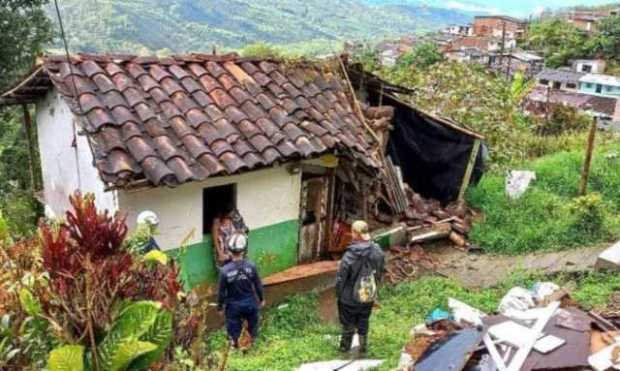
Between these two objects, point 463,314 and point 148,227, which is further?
point 463,314

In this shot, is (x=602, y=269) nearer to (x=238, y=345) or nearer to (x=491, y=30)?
(x=238, y=345)

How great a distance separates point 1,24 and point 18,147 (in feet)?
10.0

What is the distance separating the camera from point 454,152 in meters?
13.0

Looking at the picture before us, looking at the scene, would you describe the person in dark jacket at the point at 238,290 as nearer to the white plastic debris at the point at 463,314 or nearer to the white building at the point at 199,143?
the white building at the point at 199,143

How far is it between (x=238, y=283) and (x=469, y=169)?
7742 millimetres

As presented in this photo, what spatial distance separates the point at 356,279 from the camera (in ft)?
22.5

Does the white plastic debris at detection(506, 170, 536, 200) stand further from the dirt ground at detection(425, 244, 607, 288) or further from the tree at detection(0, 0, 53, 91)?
the tree at detection(0, 0, 53, 91)

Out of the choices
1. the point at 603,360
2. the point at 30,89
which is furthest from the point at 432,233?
the point at 30,89

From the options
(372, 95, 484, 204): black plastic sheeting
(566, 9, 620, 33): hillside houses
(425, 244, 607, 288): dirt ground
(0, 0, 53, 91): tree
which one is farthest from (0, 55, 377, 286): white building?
(566, 9, 620, 33): hillside houses

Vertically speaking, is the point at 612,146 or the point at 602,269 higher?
the point at 612,146

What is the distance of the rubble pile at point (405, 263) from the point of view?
10703mm

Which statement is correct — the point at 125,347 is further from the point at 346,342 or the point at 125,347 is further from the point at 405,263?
the point at 405,263

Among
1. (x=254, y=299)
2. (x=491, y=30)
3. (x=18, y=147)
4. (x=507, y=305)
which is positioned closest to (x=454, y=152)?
(x=507, y=305)

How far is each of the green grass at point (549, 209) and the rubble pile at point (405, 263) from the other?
1.34 meters
